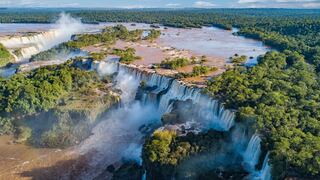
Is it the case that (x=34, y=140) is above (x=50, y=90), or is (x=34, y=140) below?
below

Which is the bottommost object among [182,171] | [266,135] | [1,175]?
[1,175]

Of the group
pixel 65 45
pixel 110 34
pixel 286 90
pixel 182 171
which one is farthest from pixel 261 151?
pixel 110 34

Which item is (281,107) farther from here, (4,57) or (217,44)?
(4,57)

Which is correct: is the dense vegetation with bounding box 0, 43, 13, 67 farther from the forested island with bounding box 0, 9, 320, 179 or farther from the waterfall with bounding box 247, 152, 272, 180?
the waterfall with bounding box 247, 152, 272, 180

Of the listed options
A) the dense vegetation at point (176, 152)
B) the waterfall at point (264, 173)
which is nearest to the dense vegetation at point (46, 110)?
the dense vegetation at point (176, 152)

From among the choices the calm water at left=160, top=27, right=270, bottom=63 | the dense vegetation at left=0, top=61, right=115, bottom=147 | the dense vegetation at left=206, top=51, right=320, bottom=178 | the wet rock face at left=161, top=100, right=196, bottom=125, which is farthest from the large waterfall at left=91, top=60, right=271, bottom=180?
the calm water at left=160, top=27, right=270, bottom=63

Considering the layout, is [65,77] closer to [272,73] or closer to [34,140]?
[34,140]

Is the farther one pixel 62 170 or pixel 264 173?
pixel 62 170

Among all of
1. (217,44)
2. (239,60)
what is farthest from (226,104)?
(217,44)
